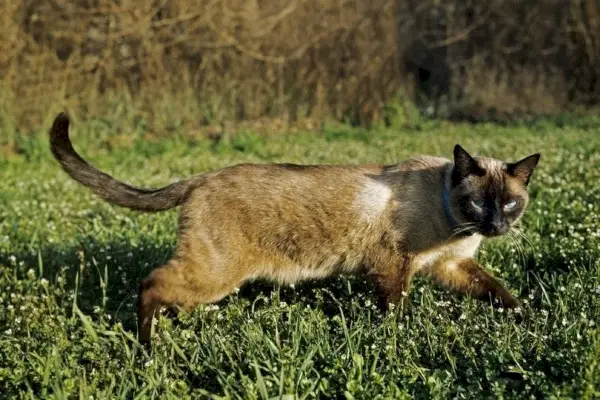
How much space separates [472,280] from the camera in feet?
13.2

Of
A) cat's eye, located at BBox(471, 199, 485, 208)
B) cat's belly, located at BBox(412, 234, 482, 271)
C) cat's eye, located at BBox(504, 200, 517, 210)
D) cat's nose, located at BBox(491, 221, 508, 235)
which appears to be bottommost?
cat's belly, located at BBox(412, 234, 482, 271)

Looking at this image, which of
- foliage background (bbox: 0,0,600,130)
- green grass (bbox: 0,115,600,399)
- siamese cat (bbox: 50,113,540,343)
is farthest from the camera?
foliage background (bbox: 0,0,600,130)

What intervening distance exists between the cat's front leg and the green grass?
9 centimetres

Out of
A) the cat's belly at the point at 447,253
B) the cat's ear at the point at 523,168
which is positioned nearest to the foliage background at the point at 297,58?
the cat's belly at the point at 447,253

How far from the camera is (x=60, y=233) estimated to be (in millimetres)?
5539

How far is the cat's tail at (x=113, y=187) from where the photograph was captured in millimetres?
3947

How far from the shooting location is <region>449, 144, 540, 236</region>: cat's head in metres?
3.85

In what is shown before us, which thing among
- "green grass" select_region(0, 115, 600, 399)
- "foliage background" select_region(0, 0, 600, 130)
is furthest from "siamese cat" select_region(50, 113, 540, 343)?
"foliage background" select_region(0, 0, 600, 130)

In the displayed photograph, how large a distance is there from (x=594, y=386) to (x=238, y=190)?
79.4 inches

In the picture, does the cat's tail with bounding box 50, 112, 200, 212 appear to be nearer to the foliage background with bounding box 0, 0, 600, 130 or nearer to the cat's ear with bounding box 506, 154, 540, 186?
the cat's ear with bounding box 506, 154, 540, 186

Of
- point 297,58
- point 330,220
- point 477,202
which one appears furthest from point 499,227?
point 297,58

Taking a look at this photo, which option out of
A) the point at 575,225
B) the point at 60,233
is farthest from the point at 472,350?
the point at 60,233

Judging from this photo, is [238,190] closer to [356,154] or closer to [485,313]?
[485,313]

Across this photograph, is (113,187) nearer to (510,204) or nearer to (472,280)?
(472,280)
